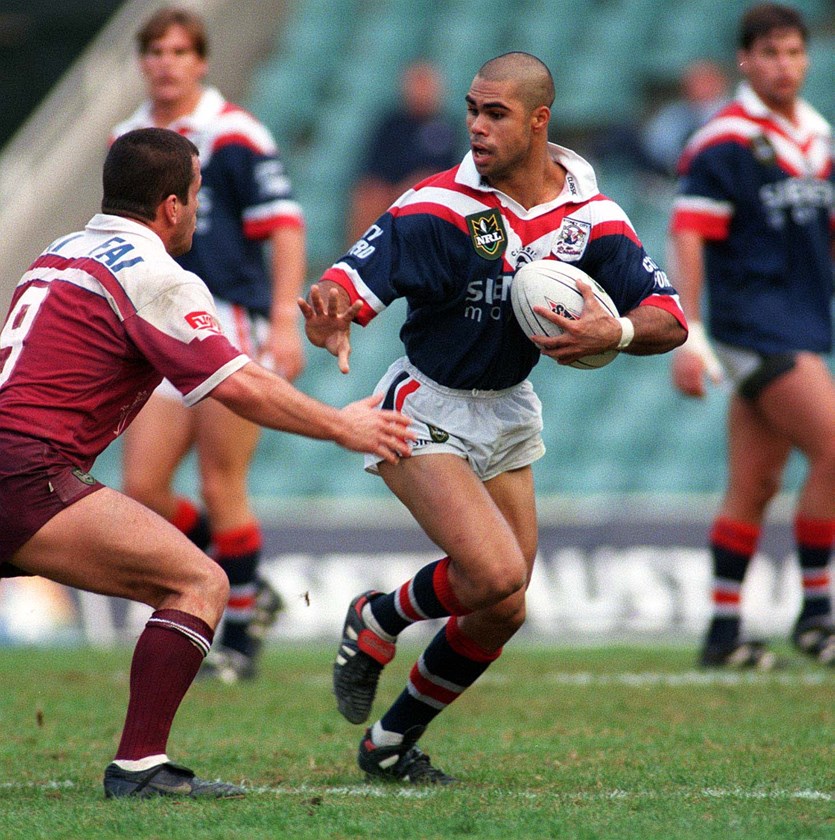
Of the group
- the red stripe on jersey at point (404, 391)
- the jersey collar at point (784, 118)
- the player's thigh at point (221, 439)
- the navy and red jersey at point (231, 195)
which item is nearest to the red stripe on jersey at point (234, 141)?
the navy and red jersey at point (231, 195)

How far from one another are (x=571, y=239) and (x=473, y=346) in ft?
1.52

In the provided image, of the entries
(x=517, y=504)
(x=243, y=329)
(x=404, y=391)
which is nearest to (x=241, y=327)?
(x=243, y=329)

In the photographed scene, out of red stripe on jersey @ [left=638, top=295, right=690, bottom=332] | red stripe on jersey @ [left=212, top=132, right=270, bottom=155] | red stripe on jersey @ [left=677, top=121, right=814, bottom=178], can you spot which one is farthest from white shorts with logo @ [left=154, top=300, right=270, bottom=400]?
red stripe on jersey @ [left=638, top=295, right=690, bottom=332]

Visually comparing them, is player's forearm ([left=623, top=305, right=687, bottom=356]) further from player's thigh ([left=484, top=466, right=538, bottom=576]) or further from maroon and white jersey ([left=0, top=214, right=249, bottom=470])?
maroon and white jersey ([left=0, top=214, right=249, bottom=470])

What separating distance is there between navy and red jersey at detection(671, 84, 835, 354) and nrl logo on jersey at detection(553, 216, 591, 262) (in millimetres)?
2676

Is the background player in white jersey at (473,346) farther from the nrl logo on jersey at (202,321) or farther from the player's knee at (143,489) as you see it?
the player's knee at (143,489)

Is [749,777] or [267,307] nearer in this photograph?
[749,777]

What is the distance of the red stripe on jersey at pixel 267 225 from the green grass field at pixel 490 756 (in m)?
2.15

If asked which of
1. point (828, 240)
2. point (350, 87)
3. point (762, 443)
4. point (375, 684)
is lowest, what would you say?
point (375, 684)

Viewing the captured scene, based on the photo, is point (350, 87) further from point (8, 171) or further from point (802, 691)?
point (802, 691)

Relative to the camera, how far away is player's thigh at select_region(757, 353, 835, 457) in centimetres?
736

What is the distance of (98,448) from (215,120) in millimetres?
3277

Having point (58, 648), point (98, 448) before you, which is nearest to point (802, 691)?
point (98, 448)

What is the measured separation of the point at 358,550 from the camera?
10.5 metres
